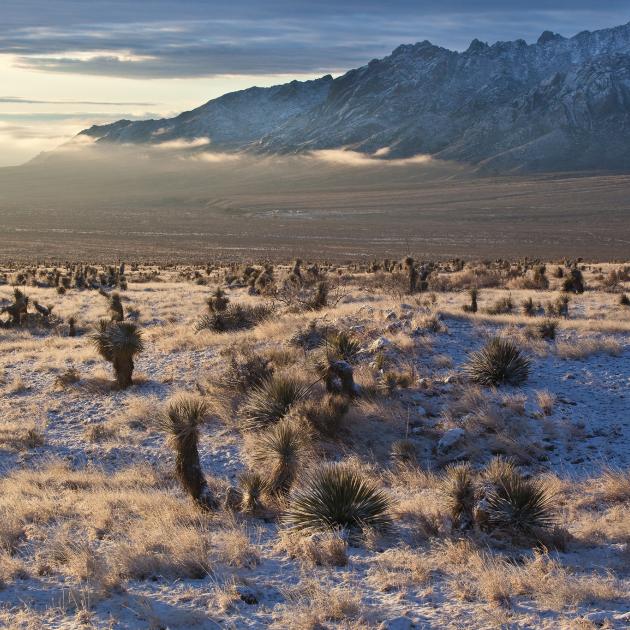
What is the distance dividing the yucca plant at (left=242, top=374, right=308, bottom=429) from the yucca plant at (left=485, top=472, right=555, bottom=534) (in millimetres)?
4145

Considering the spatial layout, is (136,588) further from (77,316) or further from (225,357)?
(77,316)

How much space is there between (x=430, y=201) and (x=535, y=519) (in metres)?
113

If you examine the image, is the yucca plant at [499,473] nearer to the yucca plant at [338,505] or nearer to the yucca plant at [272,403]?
the yucca plant at [338,505]

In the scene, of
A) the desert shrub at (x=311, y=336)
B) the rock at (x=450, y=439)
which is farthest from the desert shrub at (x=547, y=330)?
the rock at (x=450, y=439)

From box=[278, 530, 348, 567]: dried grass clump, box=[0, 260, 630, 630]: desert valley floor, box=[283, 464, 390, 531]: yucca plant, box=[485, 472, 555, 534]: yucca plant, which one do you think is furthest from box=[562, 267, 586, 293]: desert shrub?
box=[278, 530, 348, 567]: dried grass clump

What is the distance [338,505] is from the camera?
761 centimetres

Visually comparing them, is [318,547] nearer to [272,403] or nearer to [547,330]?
[272,403]

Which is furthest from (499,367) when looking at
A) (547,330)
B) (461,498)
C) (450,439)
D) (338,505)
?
(338,505)

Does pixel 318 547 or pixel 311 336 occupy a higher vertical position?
pixel 311 336

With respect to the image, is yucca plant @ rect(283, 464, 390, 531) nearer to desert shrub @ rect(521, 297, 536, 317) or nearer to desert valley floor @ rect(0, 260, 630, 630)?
desert valley floor @ rect(0, 260, 630, 630)

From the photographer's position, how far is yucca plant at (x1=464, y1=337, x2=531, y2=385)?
11977 mm

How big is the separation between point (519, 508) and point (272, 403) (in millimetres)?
4613

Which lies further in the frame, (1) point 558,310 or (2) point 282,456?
(1) point 558,310

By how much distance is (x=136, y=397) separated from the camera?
13148 mm
